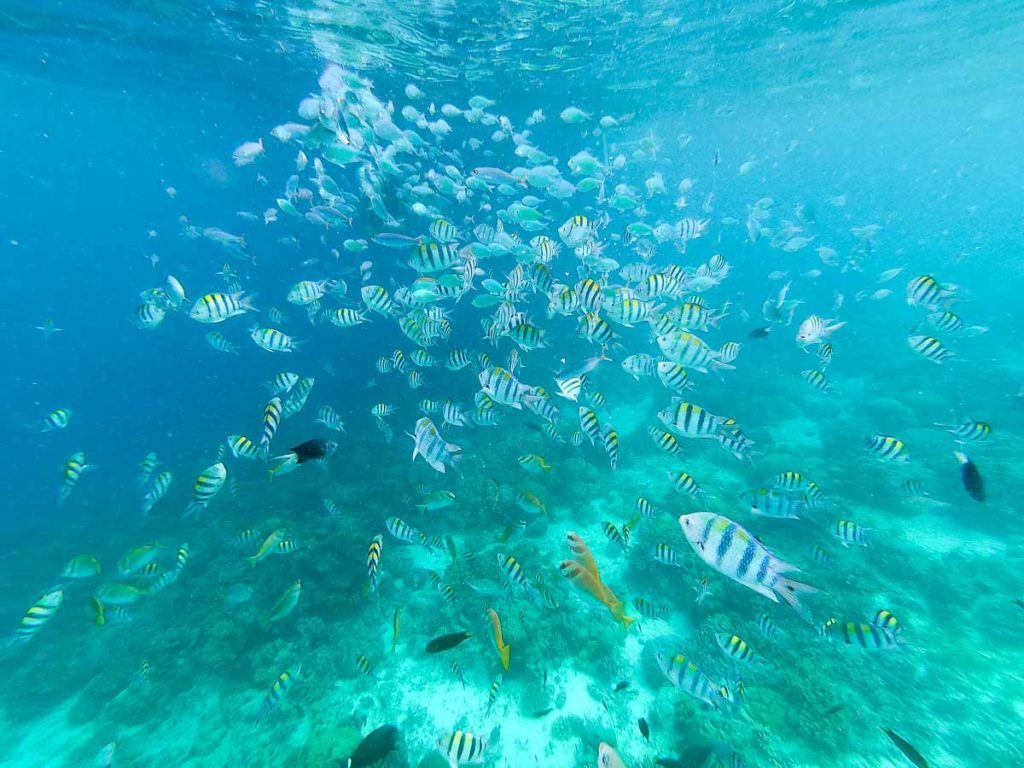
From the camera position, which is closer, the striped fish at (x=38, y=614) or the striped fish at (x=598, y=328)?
the striped fish at (x=38, y=614)

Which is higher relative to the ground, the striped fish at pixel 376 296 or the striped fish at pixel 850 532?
the striped fish at pixel 376 296

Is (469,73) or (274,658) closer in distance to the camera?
(274,658)

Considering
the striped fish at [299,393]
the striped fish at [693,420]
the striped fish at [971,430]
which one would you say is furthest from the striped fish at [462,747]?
the striped fish at [971,430]

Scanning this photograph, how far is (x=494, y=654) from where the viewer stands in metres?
7.72

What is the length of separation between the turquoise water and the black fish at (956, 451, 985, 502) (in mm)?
1906

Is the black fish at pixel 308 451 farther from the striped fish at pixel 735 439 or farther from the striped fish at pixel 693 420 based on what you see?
the striped fish at pixel 735 439

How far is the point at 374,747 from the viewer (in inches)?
154

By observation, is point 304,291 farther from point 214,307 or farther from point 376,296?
point 214,307

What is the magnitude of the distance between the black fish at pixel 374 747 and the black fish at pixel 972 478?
18.8 ft

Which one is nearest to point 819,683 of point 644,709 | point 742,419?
point 644,709

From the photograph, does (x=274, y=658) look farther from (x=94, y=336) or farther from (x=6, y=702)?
(x=94, y=336)

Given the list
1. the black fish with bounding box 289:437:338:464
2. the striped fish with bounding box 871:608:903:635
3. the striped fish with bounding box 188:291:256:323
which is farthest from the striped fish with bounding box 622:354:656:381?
the striped fish with bounding box 188:291:256:323

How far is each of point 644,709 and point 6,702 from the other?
13.0 metres

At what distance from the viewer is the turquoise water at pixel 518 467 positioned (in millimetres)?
6852
